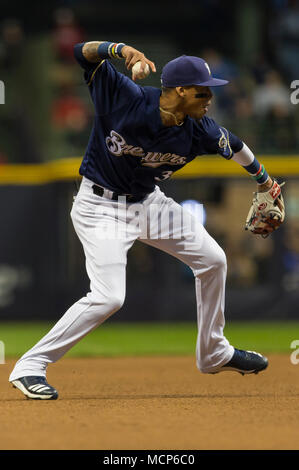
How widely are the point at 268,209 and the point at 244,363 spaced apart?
100cm

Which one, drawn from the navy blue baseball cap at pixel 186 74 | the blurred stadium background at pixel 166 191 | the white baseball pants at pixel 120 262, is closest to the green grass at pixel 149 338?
the blurred stadium background at pixel 166 191

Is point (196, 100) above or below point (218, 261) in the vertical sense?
above

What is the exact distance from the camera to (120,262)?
16.9ft

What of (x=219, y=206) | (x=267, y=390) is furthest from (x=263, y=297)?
(x=267, y=390)

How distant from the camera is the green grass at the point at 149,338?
27.7 feet

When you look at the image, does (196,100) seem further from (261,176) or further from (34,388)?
(34,388)

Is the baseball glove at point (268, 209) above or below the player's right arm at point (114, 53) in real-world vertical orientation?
below

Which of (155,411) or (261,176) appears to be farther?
(261,176)

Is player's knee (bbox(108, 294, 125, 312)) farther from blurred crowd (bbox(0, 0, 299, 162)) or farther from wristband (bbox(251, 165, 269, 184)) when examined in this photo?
blurred crowd (bbox(0, 0, 299, 162))

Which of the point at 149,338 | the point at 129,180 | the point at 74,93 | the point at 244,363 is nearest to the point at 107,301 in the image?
the point at 129,180

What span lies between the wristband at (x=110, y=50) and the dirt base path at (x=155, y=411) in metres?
1.92
